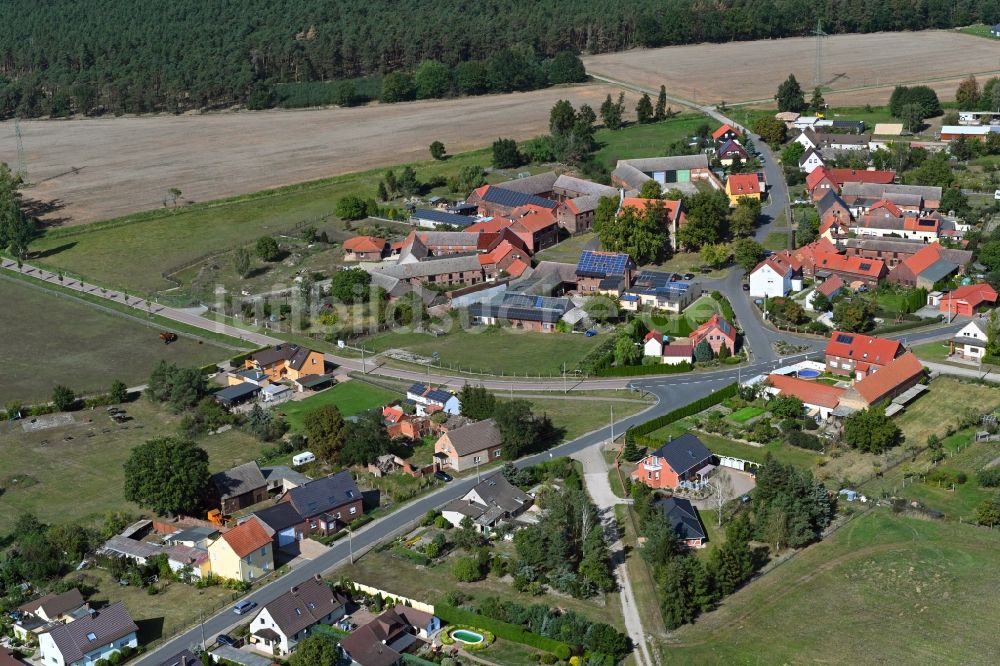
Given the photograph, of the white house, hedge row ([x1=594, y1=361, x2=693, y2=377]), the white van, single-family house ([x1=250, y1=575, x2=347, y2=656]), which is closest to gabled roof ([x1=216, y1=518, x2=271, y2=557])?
single-family house ([x1=250, y1=575, x2=347, y2=656])

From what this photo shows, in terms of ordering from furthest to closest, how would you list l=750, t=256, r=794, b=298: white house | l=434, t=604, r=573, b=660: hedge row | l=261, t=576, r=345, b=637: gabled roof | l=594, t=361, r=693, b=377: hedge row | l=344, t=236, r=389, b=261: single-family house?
1. l=344, t=236, r=389, b=261: single-family house
2. l=750, t=256, r=794, b=298: white house
3. l=594, t=361, r=693, b=377: hedge row
4. l=261, t=576, r=345, b=637: gabled roof
5. l=434, t=604, r=573, b=660: hedge row

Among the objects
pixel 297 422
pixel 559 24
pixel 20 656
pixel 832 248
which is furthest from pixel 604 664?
pixel 559 24

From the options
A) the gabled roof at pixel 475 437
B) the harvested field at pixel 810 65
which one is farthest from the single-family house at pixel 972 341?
the harvested field at pixel 810 65

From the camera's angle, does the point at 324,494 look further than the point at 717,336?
No

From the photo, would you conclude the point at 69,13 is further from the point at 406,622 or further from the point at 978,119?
the point at 406,622

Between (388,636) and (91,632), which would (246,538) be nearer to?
(91,632)

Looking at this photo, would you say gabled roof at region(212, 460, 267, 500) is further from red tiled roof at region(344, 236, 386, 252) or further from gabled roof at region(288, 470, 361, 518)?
red tiled roof at region(344, 236, 386, 252)

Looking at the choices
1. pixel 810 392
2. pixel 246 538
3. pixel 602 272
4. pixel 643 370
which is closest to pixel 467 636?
pixel 246 538
